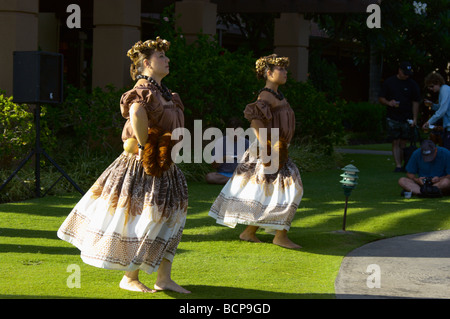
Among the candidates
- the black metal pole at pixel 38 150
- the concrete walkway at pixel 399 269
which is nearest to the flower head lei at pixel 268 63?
the concrete walkway at pixel 399 269

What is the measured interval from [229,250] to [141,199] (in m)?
2.35

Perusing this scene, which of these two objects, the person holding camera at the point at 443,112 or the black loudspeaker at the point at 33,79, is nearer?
the black loudspeaker at the point at 33,79

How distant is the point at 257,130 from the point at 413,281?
7.59 ft

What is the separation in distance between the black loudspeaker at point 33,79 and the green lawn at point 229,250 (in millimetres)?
1490

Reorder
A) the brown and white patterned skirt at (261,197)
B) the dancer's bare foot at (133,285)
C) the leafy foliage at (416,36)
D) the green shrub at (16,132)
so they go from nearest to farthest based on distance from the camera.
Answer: the dancer's bare foot at (133,285)
the brown and white patterned skirt at (261,197)
the green shrub at (16,132)
the leafy foliage at (416,36)

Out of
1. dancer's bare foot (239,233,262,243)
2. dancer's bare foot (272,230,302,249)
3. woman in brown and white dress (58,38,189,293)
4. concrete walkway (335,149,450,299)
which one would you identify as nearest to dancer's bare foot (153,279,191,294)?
woman in brown and white dress (58,38,189,293)

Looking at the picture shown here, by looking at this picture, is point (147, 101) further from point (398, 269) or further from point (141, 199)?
point (398, 269)

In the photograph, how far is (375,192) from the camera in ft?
43.5

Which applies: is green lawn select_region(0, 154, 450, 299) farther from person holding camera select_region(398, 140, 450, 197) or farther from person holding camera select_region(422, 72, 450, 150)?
person holding camera select_region(422, 72, 450, 150)

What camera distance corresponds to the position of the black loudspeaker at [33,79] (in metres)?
11.8

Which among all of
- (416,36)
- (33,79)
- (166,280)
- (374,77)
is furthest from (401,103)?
(374,77)

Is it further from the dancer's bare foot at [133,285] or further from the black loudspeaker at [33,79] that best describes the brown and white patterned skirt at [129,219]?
the black loudspeaker at [33,79]

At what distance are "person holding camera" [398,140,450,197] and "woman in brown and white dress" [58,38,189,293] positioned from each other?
6825 millimetres
